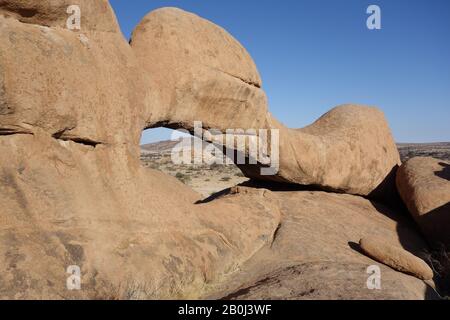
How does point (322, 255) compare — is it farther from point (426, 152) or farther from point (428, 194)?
point (426, 152)

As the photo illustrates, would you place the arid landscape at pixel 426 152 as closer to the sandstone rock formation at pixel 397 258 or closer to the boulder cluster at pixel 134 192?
the sandstone rock formation at pixel 397 258

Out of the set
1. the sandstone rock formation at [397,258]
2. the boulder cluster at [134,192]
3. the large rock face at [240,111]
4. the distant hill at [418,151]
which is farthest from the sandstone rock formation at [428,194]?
the distant hill at [418,151]

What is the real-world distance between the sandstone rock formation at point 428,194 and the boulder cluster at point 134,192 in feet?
4.59

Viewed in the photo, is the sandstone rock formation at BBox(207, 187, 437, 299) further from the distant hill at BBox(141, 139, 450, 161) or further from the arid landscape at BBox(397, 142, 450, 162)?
the arid landscape at BBox(397, 142, 450, 162)

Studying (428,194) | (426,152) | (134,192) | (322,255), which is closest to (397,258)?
(322,255)

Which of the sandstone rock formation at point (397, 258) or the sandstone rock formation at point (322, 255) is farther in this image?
the sandstone rock formation at point (397, 258)

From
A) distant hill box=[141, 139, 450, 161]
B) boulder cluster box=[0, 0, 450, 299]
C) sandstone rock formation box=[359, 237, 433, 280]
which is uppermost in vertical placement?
boulder cluster box=[0, 0, 450, 299]

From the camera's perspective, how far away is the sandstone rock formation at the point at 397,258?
17.5 ft

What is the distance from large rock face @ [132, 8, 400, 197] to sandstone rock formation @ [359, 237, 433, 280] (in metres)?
2.38

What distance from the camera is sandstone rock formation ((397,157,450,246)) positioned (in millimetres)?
7680

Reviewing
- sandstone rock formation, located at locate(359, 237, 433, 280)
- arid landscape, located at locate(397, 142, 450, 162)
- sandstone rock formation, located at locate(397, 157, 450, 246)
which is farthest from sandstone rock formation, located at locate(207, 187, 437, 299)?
arid landscape, located at locate(397, 142, 450, 162)

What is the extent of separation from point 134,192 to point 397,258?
3.79 meters

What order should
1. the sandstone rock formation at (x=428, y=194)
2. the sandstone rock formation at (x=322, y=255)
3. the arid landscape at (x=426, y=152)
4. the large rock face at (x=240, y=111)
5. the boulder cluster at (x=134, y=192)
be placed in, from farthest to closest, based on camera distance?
the arid landscape at (x=426, y=152)
the sandstone rock formation at (x=428, y=194)
the large rock face at (x=240, y=111)
the sandstone rock formation at (x=322, y=255)
the boulder cluster at (x=134, y=192)
